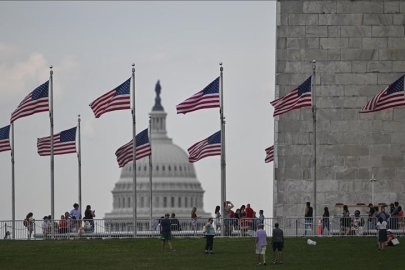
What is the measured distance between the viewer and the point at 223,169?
81.5m

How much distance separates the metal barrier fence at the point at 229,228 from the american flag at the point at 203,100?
4.94m

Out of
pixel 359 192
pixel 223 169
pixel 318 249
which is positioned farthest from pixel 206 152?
pixel 318 249

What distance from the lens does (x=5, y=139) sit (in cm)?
8819

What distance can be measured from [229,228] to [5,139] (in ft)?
47.3

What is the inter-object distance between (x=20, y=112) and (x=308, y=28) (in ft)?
47.2

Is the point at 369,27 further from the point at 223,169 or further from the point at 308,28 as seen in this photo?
the point at 223,169

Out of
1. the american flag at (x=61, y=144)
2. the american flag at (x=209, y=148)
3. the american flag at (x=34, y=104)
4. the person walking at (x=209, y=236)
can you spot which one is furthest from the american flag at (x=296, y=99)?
the american flag at (x=61, y=144)

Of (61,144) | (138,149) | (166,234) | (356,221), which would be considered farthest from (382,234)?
(61,144)

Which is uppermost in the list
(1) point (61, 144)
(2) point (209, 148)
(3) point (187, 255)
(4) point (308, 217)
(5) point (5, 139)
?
(5) point (5, 139)

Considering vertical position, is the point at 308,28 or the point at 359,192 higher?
the point at 308,28

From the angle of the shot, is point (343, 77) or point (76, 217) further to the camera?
point (343, 77)

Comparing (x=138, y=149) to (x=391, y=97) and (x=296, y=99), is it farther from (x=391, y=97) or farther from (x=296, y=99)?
(x=391, y=97)

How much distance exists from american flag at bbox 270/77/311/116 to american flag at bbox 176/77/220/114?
3.02 m

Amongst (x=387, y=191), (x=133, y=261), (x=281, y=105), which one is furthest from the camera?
(x=387, y=191)
